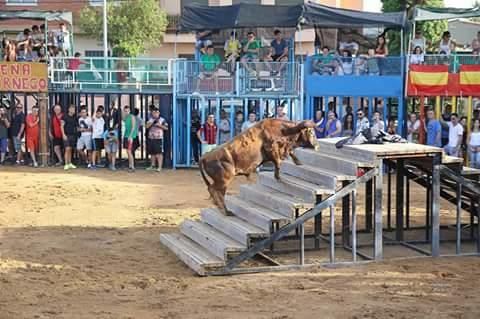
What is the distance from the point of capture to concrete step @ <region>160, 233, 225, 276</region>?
10797 mm

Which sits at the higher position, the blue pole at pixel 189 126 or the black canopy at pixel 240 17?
the black canopy at pixel 240 17

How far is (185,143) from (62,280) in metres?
12.8

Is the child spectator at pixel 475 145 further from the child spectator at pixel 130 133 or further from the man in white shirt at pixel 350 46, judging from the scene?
the child spectator at pixel 130 133

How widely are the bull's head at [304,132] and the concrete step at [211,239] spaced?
1.80 metres

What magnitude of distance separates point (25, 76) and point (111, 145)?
318 centimetres

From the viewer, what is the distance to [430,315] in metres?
8.95

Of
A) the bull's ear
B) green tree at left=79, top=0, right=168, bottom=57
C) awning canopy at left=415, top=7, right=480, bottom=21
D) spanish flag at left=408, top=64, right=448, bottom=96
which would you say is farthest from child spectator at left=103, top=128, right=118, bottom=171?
green tree at left=79, top=0, right=168, bottom=57

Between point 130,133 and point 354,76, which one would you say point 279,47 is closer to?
point 354,76

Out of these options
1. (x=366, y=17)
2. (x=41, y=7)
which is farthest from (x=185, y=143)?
(x=41, y=7)

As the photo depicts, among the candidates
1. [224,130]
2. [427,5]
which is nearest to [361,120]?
[224,130]

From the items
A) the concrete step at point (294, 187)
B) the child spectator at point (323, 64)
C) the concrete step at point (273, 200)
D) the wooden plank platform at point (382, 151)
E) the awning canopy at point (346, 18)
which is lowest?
the concrete step at point (273, 200)

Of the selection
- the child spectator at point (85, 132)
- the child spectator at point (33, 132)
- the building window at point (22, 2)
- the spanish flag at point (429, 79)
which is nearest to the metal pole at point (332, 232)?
the spanish flag at point (429, 79)

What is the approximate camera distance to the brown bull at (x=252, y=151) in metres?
11.9

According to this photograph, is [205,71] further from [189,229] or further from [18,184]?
[189,229]
